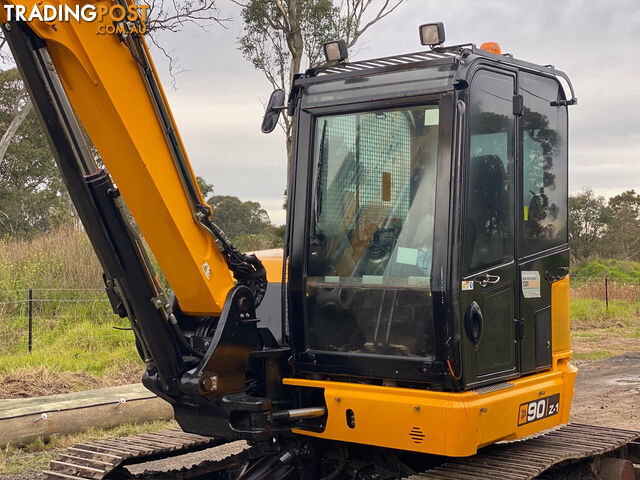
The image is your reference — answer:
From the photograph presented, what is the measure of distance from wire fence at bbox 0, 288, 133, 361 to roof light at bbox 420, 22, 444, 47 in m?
7.34

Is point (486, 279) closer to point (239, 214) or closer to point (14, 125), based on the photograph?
point (14, 125)

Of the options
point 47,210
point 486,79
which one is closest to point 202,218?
point 486,79

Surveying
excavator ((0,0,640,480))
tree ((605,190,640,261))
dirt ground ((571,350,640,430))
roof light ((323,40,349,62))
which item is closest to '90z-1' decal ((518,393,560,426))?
excavator ((0,0,640,480))

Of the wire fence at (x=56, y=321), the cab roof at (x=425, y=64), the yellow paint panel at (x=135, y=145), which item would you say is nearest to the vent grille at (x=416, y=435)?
the yellow paint panel at (x=135, y=145)

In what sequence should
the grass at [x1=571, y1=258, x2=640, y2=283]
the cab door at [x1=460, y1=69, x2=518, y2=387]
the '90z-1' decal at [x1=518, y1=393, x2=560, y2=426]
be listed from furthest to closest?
the grass at [x1=571, y1=258, x2=640, y2=283] → the '90z-1' decal at [x1=518, y1=393, x2=560, y2=426] → the cab door at [x1=460, y1=69, x2=518, y2=387]

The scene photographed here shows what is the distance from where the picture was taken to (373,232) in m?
4.53

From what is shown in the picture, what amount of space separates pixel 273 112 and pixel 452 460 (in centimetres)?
231

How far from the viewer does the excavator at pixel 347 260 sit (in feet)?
13.2

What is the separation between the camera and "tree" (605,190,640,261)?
38.1 m

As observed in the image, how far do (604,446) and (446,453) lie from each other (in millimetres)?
1558

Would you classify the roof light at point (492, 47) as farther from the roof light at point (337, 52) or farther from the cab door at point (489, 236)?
the roof light at point (337, 52)

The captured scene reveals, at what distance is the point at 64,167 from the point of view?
3977mm

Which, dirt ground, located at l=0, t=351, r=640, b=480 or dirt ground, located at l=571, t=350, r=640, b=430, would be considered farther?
dirt ground, located at l=571, t=350, r=640, b=430

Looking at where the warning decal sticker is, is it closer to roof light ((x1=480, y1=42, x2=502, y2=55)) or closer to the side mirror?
roof light ((x1=480, y1=42, x2=502, y2=55))
